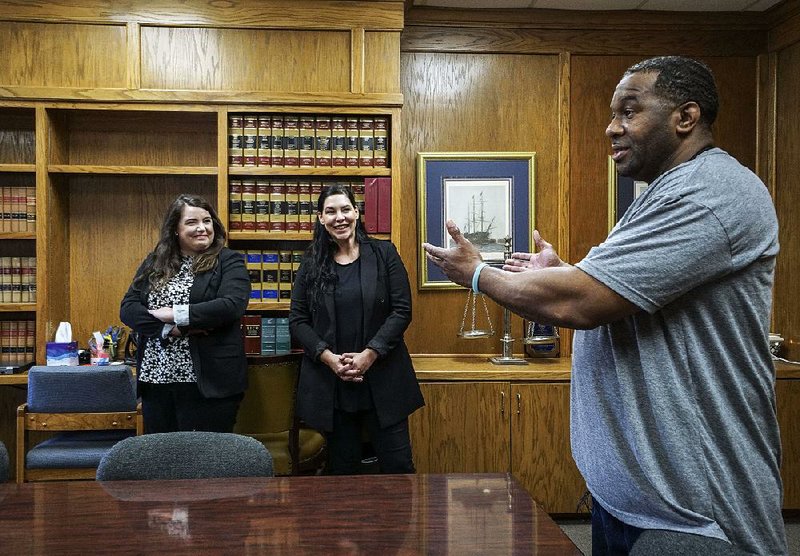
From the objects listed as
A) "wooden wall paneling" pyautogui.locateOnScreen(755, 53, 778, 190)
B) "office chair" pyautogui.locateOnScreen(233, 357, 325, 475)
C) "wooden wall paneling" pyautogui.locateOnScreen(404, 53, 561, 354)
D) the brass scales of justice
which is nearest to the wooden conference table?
"office chair" pyautogui.locateOnScreen(233, 357, 325, 475)

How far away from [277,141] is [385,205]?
64cm

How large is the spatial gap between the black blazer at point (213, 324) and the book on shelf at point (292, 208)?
746mm

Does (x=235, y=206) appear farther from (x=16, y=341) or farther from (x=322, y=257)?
(x=16, y=341)

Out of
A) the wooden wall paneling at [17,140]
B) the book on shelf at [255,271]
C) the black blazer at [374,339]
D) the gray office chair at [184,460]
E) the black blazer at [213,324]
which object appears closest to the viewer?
the gray office chair at [184,460]

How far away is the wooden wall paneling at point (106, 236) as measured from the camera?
4.11 m

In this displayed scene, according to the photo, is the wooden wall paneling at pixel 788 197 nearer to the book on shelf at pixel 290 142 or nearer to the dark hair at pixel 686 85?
the book on shelf at pixel 290 142

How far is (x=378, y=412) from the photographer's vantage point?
Result: 3.11 metres

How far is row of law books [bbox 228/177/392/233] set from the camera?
3838mm

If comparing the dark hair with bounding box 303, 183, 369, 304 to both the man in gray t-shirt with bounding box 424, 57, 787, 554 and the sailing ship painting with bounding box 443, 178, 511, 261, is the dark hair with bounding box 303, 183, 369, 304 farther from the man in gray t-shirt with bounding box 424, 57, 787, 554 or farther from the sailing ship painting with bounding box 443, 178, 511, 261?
the man in gray t-shirt with bounding box 424, 57, 787, 554

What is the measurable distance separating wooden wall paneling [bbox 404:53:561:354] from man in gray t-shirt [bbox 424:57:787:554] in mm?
2854

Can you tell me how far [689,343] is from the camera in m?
1.31

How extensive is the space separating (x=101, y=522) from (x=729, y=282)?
1230 mm

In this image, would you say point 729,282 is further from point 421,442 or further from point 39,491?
point 421,442

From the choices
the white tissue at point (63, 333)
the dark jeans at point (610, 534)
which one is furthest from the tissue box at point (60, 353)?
the dark jeans at point (610, 534)
